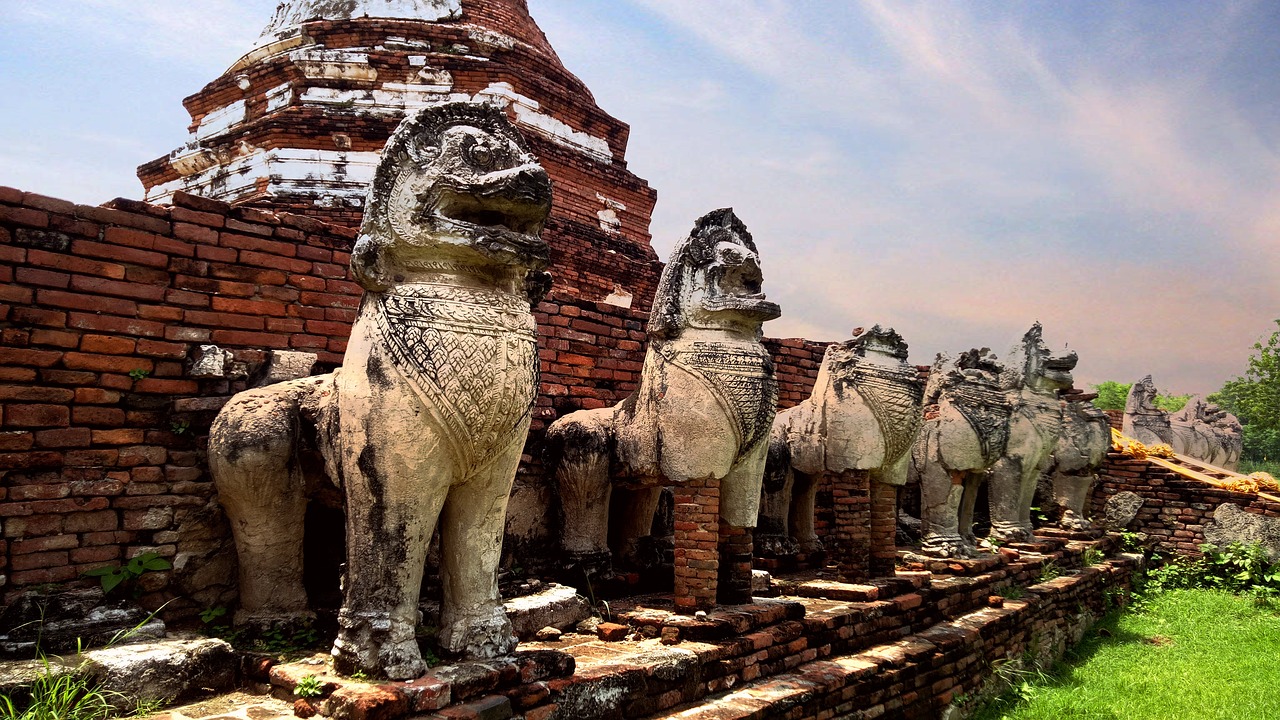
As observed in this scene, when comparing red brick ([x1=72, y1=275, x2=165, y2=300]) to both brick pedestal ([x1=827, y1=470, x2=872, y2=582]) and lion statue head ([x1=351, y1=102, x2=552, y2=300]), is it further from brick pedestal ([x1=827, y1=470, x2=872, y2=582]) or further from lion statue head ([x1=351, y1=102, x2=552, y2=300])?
brick pedestal ([x1=827, y1=470, x2=872, y2=582])

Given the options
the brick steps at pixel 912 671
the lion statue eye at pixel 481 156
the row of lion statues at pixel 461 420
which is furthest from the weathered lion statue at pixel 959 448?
the lion statue eye at pixel 481 156

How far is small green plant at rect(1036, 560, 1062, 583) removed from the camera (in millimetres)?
8594

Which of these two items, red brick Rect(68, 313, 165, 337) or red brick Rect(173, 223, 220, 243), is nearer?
red brick Rect(68, 313, 165, 337)

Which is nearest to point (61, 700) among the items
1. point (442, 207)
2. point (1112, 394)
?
point (442, 207)

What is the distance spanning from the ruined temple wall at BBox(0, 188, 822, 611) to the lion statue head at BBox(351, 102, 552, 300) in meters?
1.28

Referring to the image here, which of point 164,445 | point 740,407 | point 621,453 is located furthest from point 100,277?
point 740,407

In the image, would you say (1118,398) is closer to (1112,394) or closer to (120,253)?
(1112,394)

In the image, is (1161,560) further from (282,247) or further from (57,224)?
(57,224)

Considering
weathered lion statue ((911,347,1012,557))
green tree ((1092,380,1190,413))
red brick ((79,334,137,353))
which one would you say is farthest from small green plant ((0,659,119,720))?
green tree ((1092,380,1190,413))

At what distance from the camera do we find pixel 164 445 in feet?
13.4

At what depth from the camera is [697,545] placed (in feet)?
15.9

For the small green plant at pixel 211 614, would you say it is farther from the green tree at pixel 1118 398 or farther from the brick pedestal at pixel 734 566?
the green tree at pixel 1118 398

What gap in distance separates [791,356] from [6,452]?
6.42 metres

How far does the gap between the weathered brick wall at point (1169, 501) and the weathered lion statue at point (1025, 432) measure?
11.5 feet
